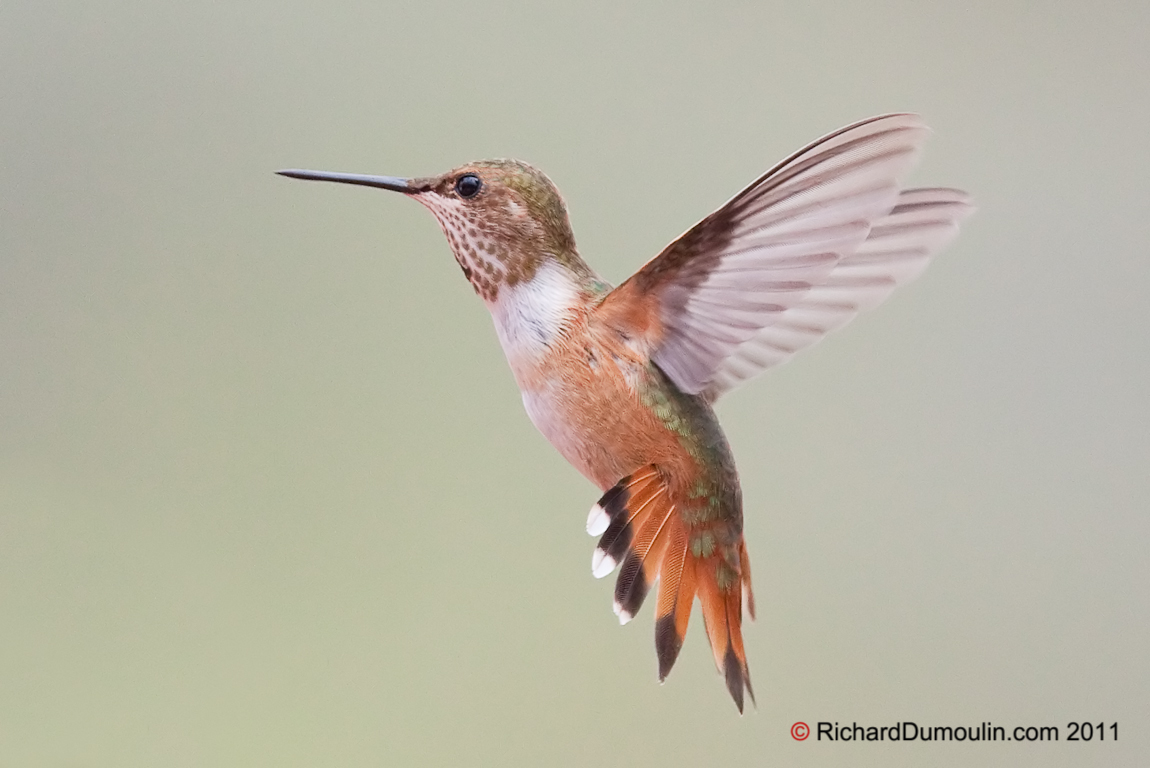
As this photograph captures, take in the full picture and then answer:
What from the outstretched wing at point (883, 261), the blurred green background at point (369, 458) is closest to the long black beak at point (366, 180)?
the blurred green background at point (369, 458)

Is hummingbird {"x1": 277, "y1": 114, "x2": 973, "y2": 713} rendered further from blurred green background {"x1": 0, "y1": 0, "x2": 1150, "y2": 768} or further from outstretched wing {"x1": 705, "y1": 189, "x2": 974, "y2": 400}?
blurred green background {"x1": 0, "y1": 0, "x2": 1150, "y2": 768}

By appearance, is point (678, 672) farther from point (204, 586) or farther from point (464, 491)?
point (204, 586)

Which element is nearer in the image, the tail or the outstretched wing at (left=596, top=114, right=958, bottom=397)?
the outstretched wing at (left=596, top=114, right=958, bottom=397)

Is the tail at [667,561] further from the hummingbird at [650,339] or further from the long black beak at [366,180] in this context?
the long black beak at [366,180]

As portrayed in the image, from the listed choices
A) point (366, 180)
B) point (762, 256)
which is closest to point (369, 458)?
point (366, 180)

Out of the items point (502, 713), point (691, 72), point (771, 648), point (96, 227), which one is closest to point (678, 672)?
point (771, 648)

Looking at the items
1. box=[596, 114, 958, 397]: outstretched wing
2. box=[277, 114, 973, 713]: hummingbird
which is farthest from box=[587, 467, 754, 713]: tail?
box=[596, 114, 958, 397]: outstretched wing

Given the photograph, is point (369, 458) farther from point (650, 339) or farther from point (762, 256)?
point (762, 256)
